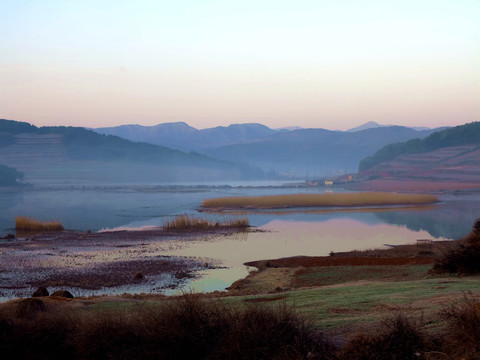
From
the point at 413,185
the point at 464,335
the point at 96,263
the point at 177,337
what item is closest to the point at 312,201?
the point at 96,263

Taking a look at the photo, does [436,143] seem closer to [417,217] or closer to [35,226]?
[417,217]

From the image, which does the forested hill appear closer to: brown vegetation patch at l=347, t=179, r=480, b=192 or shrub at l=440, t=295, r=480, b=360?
brown vegetation patch at l=347, t=179, r=480, b=192

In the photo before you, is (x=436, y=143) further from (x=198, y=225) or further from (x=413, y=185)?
(x=198, y=225)

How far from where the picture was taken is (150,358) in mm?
8516

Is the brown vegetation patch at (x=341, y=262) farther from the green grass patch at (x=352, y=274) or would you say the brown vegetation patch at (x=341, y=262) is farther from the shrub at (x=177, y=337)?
the shrub at (x=177, y=337)

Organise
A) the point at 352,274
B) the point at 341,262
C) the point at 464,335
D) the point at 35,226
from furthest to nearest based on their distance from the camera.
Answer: the point at 35,226 < the point at 341,262 < the point at 352,274 < the point at 464,335

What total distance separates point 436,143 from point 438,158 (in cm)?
2493

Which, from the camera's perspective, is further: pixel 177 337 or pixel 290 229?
pixel 290 229

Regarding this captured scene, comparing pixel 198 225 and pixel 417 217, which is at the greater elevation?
pixel 198 225

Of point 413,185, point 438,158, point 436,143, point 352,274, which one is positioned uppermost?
point 436,143

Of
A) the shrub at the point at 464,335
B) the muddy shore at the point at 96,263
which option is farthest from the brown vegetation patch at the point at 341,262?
the shrub at the point at 464,335

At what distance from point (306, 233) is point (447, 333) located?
34065 millimetres

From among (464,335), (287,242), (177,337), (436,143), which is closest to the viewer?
(464,335)

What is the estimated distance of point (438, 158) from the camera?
14812cm
